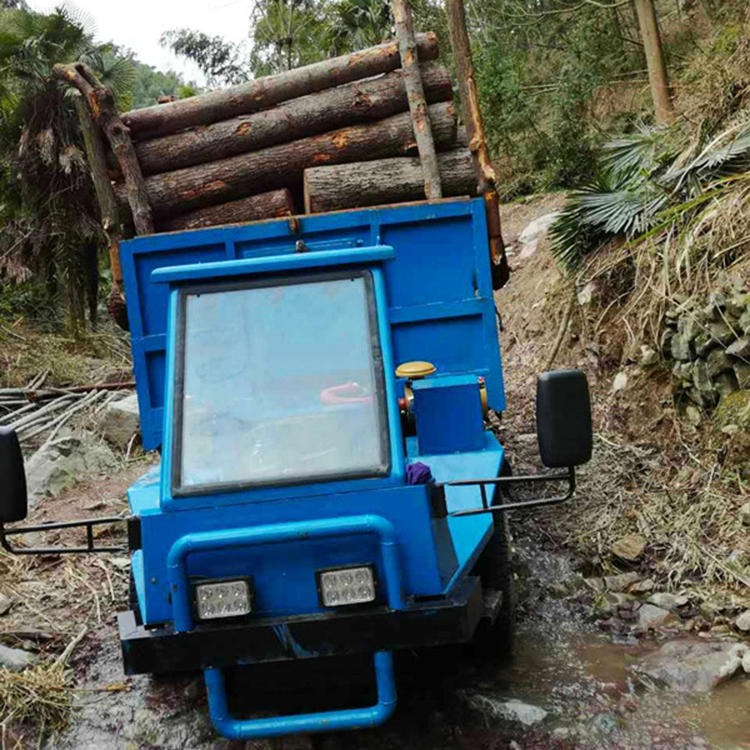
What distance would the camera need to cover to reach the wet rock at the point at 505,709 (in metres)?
4.27

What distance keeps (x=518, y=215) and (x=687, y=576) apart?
43.2 ft

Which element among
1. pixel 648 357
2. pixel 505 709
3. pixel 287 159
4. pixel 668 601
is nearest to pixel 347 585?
pixel 505 709

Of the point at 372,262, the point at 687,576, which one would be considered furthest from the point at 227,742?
the point at 687,576

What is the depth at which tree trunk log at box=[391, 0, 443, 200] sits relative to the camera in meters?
6.18

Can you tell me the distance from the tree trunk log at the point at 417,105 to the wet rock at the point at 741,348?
2372mm

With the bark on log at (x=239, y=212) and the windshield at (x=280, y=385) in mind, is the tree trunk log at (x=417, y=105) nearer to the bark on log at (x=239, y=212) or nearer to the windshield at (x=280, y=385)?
the bark on log at (x=239, y=212)

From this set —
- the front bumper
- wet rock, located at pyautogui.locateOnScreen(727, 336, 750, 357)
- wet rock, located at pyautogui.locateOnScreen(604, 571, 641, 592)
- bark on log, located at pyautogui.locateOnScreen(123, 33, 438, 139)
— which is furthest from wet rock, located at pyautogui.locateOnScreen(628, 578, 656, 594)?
bark on log, located at pyautogui.locateOnScreen(123, 33, 438, 139)

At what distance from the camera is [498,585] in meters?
4.80

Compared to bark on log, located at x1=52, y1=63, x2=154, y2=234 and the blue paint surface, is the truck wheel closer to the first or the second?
the blue paint surface

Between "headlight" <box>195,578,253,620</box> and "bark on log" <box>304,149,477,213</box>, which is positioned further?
"bark on log" <box>304,149,477,213</box>

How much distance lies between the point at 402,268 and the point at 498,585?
2.19m

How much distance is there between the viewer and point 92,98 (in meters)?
6.19

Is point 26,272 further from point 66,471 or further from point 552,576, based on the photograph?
point 552,576

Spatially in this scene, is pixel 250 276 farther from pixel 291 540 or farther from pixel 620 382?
pixel 620 382
